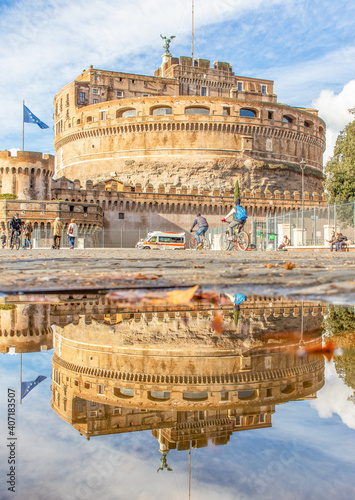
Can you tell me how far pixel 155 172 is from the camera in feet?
156

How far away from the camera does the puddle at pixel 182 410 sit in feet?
3.29

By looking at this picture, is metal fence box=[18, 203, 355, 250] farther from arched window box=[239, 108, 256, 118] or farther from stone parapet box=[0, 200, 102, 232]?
arched window box=[239, 108, 256, 118]

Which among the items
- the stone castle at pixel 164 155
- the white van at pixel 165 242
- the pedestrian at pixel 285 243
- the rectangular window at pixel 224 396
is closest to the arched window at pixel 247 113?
the stone castle at pixel 164 155

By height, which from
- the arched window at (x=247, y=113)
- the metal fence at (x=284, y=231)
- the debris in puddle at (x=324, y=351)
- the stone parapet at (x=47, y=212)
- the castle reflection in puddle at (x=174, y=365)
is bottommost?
the castle reflection in puddle at (x=174, y=365)

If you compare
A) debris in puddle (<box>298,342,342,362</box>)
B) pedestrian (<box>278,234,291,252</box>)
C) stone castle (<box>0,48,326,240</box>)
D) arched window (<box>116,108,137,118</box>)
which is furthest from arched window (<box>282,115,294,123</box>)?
debris in puddle (<box>298,342,342,362</box>)

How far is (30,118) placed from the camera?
48.4 meters

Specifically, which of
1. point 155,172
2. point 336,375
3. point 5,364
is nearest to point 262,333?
point 336,375

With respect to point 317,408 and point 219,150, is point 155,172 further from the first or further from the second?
point 317,408

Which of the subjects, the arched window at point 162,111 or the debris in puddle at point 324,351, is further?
the arched window at point 162,111

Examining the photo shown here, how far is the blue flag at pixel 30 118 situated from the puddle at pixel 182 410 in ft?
161

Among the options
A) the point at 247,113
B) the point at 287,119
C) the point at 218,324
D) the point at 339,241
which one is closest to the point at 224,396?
the point at 218,324

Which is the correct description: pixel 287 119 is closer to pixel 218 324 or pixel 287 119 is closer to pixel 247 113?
pixel 247 113

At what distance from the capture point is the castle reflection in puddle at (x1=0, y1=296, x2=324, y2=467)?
1.27m

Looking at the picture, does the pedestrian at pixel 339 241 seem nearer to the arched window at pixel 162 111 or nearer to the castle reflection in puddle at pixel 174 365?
the castle reflection in puddle at pixel 174 365
